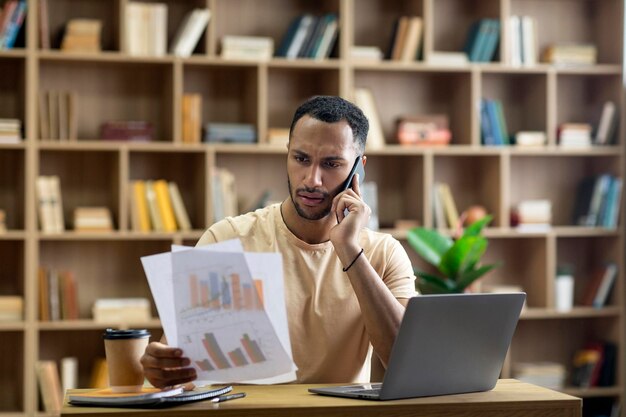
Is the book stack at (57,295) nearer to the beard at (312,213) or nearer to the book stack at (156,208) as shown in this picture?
the book stack at (156,208)

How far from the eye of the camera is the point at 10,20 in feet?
13.5


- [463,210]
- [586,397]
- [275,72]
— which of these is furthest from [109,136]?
[586,397]

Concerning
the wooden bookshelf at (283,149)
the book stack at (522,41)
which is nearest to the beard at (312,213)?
the wooden bookshelf at (283,149)

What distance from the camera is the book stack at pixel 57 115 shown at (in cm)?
419

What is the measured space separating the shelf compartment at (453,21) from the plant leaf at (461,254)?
3.94ft

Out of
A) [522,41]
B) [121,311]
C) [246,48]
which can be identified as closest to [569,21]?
[522,41]

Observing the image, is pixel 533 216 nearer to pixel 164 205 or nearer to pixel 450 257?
pixel 450 257

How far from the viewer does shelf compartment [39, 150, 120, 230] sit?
4367 mm

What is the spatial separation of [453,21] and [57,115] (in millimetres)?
2008

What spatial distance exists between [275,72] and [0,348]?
5.88 ft

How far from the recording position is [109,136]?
14.0ft

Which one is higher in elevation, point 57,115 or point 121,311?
point 57,115

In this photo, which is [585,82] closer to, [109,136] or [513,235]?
[513,235]

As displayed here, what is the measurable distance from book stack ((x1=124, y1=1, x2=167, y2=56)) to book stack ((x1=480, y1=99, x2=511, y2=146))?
5.08 ft
